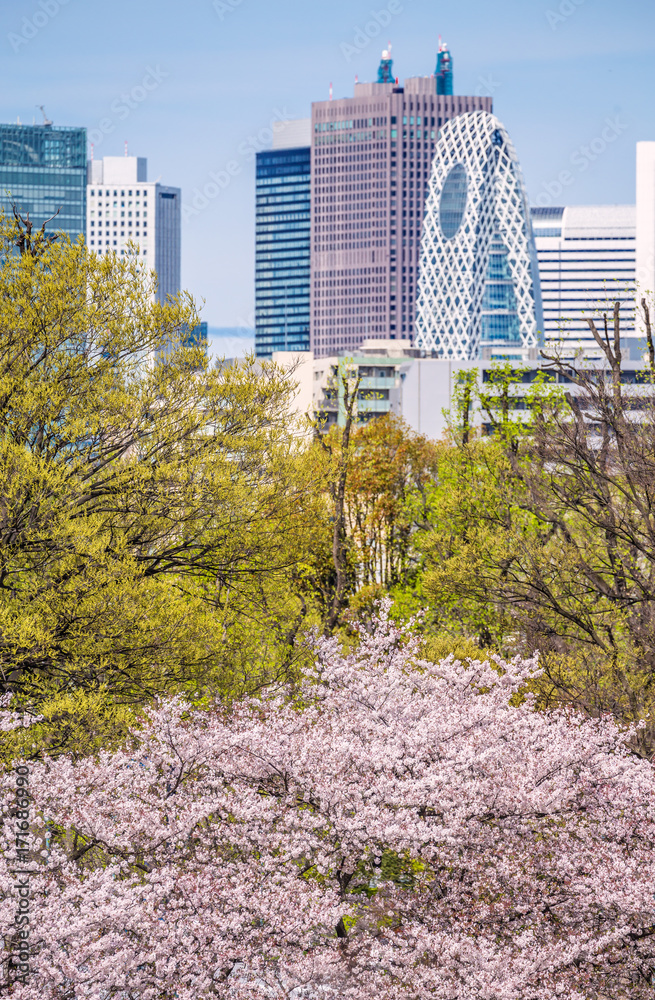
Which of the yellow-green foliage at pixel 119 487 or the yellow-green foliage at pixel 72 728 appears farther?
the yellow-green foliage at pixel 119 487

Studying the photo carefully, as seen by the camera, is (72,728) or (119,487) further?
(119,487)

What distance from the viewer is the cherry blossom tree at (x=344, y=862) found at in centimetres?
1505

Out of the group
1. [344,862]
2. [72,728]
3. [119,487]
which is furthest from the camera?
[119,487]

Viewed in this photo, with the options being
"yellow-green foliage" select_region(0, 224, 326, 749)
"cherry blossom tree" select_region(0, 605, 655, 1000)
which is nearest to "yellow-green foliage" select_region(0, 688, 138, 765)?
"yellow-green foliage" select_region(0, 224, 326, 749)

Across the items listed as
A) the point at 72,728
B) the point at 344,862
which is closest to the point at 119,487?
the point at 72,728

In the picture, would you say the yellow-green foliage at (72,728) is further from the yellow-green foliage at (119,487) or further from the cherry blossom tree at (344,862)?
the cherry blossom tree at (344,862)

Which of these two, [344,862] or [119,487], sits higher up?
[119,487]

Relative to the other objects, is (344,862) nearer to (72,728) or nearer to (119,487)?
(72,728)

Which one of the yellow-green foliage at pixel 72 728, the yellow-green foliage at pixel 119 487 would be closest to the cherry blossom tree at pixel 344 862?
the yellow-green foliage at pixel 72 728

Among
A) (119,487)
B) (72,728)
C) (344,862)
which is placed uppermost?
(119,487)

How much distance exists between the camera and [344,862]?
16.4m

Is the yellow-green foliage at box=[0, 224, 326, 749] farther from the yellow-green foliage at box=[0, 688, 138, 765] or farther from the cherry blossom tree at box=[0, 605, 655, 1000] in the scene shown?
the cherry blossom tree at box=[0, 605, 655, 1000]

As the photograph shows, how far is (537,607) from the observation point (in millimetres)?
26688

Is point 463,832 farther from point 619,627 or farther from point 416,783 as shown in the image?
point 619,627
